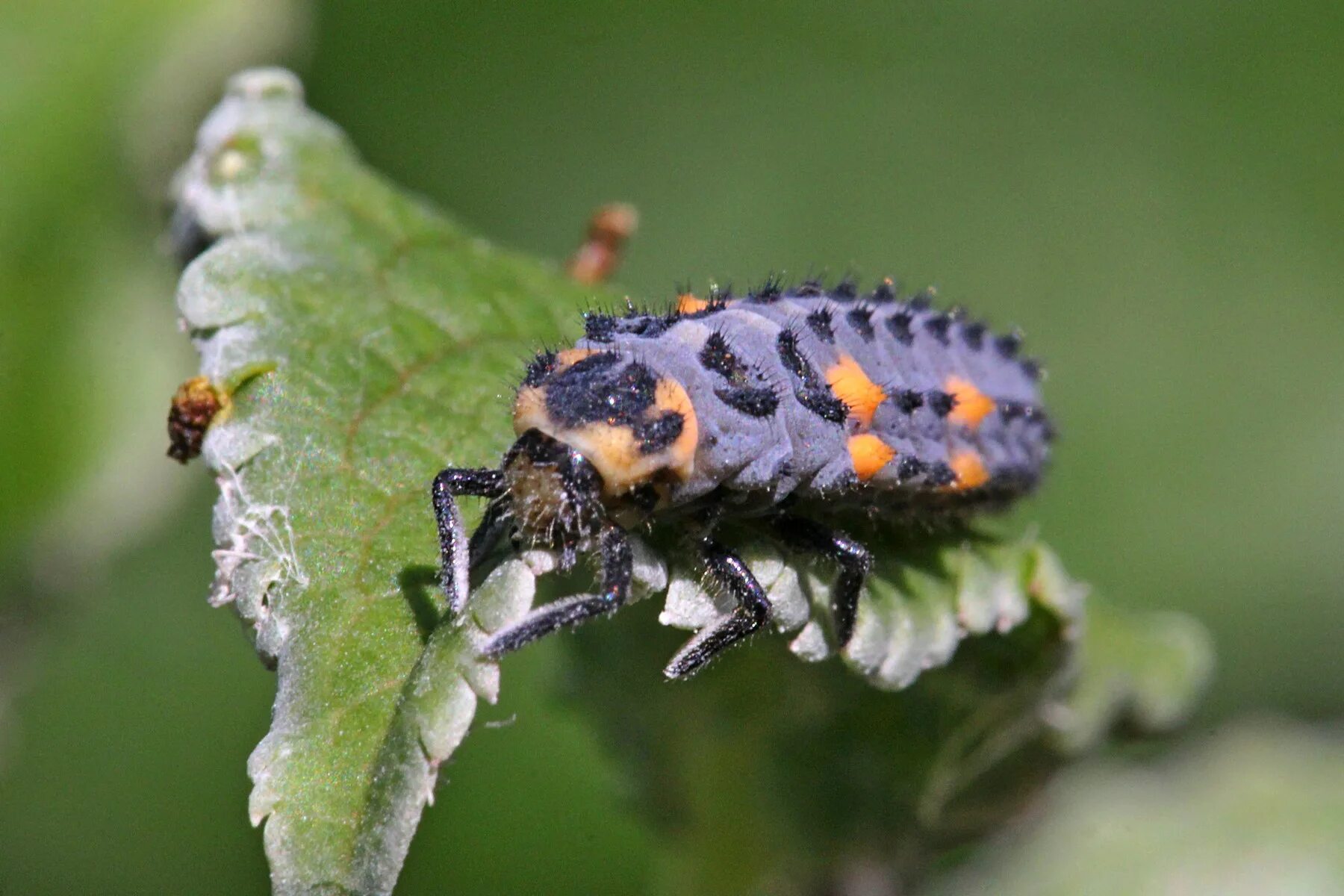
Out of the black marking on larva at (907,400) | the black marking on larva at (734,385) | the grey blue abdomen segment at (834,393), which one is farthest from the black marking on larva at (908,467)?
the black marking on larva at (734,385)

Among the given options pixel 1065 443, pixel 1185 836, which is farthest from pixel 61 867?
pixel 1065 443

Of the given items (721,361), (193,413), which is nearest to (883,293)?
(721,361)

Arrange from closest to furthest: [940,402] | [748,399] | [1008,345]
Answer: [748,399] < [940,402] < [1008,345]

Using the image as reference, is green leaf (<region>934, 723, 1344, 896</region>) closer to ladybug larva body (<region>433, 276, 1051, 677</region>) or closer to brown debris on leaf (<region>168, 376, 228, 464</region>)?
ladybug larva body (<region>433, 276, 1051, 677</region>)

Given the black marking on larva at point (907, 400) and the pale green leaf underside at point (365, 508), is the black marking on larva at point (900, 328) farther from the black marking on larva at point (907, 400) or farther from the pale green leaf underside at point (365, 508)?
the pale green leaf underside at point (365, 508)

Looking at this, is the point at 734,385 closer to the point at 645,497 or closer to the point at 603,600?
the point at 645,497
